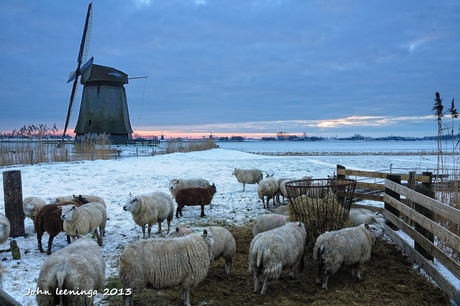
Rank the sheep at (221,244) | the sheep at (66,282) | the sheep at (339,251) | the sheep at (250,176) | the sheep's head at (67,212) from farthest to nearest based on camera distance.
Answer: the sheep at (250,176) < the sheep's head at (67,212) < the sheep at (221,244) < the sheep at (339,251) < the sheep at (66,282)

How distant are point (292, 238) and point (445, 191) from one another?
479cm

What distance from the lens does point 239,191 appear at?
17188 millimetres

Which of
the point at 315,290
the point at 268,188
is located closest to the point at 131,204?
the point at 315,290

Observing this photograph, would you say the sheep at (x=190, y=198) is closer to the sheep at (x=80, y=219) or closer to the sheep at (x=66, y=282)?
the sheep at (x=80, y=219)

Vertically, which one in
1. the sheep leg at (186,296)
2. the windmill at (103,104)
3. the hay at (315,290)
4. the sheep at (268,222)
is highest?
the windmill at (103,104)

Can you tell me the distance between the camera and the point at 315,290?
5805 mm

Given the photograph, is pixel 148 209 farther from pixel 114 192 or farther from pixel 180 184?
pixel 114 192

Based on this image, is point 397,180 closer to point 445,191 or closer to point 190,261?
point 445,191

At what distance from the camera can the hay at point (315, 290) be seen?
538 centimetres

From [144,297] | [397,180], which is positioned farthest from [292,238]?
[397,180]

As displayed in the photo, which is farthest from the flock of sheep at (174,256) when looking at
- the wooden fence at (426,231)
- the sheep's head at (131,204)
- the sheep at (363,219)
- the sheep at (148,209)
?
the sheep at (148,209)

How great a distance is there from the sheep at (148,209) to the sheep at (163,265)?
3.65 metres

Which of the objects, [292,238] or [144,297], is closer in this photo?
[144,297]

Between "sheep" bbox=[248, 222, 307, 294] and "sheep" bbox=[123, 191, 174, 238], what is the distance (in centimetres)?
423
